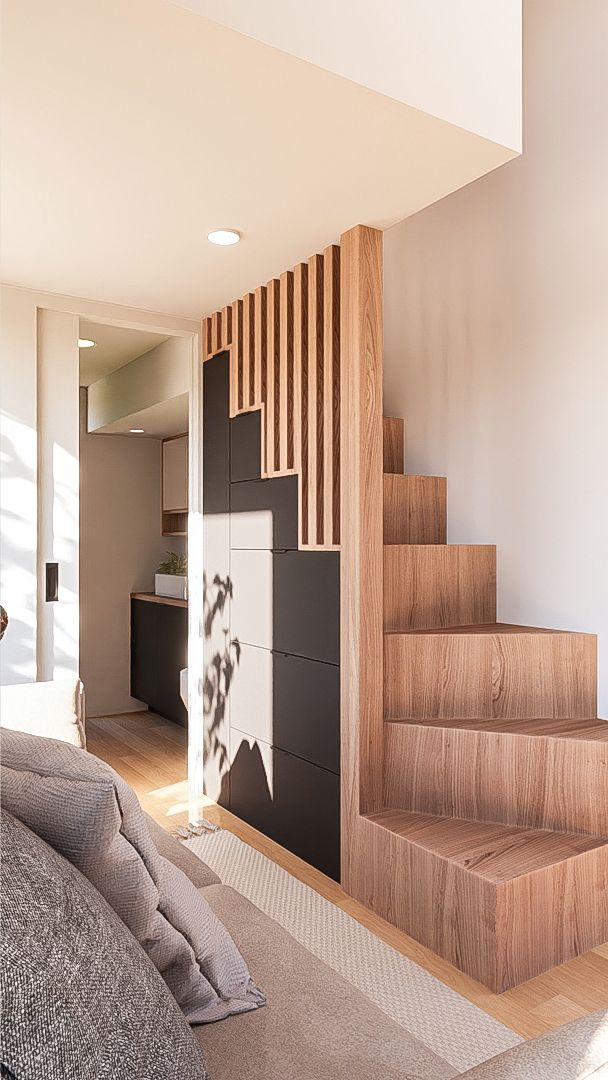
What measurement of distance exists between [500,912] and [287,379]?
2.08 meters

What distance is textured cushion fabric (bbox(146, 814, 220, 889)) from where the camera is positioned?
162 cm

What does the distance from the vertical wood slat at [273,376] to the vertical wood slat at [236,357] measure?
297 mm

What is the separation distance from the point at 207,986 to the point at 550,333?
8.80 ft

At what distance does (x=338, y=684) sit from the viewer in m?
2.73

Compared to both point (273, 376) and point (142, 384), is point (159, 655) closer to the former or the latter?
point (142, 384)

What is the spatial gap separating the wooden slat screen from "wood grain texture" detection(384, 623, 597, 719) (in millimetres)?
525

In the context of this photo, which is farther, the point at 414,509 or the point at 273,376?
the point at 414,509

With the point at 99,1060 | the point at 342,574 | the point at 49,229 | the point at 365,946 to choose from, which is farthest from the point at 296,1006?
the point at 49,229

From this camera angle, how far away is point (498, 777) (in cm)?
247

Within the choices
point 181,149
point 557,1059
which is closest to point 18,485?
point 181,149

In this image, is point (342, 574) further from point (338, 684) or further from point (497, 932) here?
point (497, 932)

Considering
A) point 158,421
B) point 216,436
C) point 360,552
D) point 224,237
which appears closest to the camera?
point 360,552

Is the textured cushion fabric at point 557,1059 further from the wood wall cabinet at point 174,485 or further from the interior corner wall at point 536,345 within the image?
the wood wall cabinet at point 174,485

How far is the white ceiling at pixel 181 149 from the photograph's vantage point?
65.4 inches
